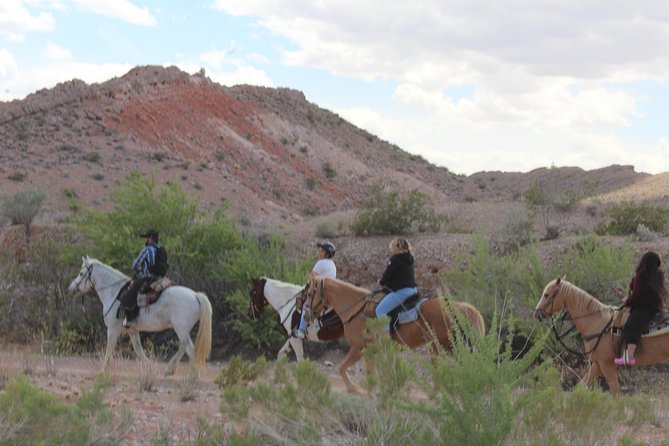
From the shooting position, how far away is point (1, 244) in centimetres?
2852

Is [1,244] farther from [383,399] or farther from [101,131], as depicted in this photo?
[101,131]

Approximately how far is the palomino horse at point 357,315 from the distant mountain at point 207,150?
26201 mm

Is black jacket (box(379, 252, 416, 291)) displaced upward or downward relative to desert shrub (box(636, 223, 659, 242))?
downward

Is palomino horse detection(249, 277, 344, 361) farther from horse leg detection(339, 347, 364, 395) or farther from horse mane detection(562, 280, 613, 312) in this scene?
horse mane detection(562, 280, 613, 312)

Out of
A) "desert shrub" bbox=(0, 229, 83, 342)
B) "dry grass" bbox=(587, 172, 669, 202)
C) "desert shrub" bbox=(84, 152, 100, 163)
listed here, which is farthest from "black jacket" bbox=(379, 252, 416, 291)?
"desert shrub" bbox=(84, 152, 100, 163)

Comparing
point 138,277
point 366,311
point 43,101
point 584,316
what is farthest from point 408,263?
point 43,101

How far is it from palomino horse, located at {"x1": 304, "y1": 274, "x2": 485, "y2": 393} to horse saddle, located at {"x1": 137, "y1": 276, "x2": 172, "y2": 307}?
2.76 metres

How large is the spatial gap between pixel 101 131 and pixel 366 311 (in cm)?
4966

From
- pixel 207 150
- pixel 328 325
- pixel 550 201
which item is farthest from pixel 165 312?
pixel 207 150

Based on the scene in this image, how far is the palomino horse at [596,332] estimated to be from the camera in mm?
13602

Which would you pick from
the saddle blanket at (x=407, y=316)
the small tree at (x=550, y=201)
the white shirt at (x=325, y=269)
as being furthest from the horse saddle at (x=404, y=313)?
the small tree at (x=550, y=201)


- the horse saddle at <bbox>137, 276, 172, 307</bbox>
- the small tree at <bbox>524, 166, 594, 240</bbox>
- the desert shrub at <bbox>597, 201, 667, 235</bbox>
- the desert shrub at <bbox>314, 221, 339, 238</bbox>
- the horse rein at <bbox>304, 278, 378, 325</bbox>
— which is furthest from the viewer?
the small tree at <bbox>524, 166, 594, 240</bbox>

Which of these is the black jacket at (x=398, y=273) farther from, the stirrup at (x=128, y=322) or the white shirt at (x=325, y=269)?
the stirrup at (x=128, y=322)

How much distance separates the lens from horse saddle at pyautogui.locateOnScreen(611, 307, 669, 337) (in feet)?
44.6
